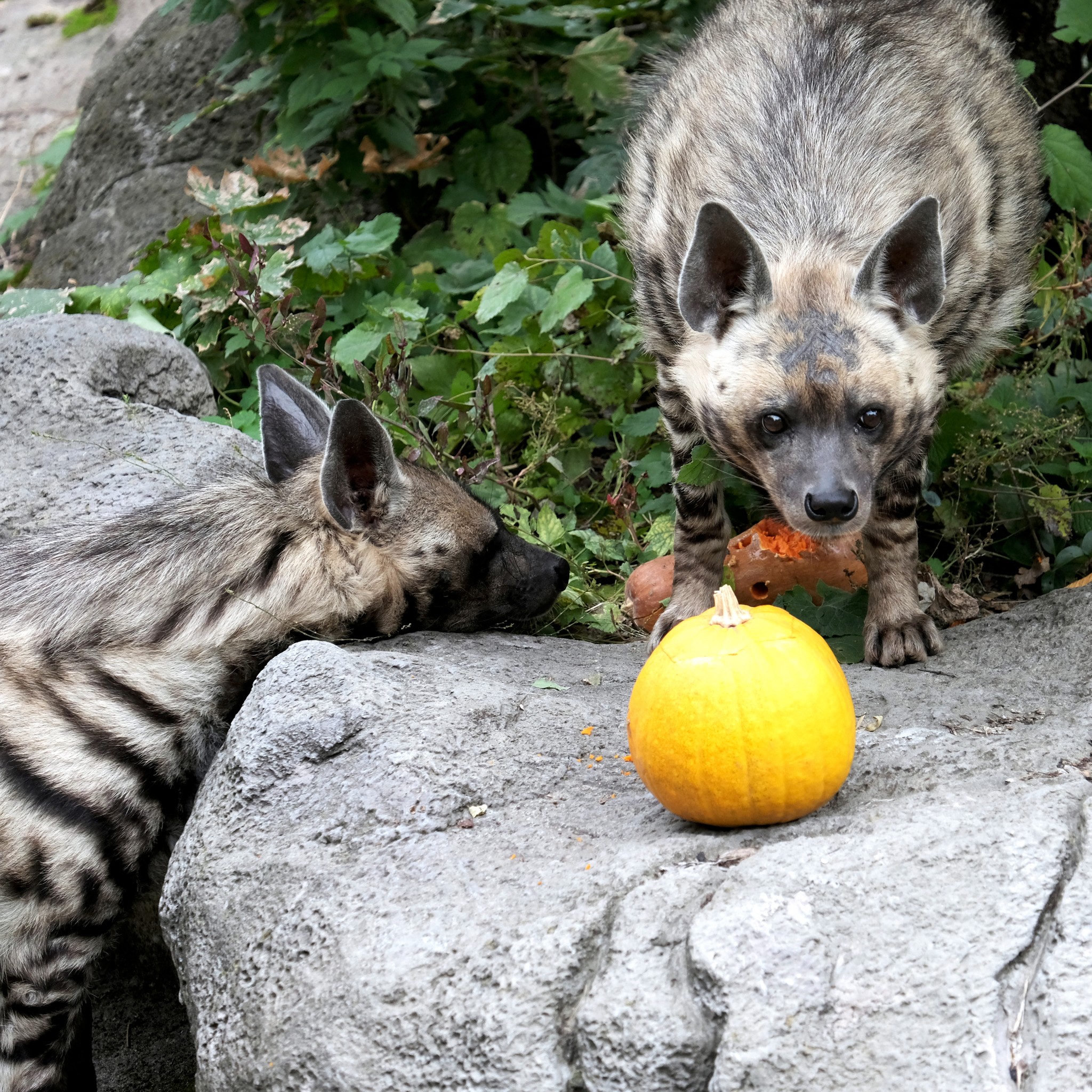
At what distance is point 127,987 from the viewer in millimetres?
3588

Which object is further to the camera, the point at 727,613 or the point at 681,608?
the point at 681,608

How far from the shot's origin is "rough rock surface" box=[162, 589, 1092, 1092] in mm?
1936

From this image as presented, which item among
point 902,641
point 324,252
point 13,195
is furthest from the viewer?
point 13,195

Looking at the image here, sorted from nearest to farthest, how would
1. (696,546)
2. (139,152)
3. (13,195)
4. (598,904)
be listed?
(598,904)
(696,546)
(139,152)
(13,195)

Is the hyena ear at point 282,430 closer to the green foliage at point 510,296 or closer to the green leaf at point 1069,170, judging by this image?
the green foliage at point 510,296

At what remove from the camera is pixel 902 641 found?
3.63 m

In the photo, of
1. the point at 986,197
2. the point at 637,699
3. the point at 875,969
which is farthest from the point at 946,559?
the point at 875,969

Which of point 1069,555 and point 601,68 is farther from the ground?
point 601,68

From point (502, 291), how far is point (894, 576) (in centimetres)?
184

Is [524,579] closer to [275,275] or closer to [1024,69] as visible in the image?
[275,275]

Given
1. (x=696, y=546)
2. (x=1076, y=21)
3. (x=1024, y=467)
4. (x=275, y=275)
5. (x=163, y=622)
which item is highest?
(x=1076, y=21)

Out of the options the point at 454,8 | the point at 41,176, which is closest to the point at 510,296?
the point at 454,8

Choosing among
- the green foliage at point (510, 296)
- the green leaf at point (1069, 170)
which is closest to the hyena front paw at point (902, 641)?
the green foliage at point (510, 296)

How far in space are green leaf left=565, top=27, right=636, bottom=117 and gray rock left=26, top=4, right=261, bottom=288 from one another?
197cm
